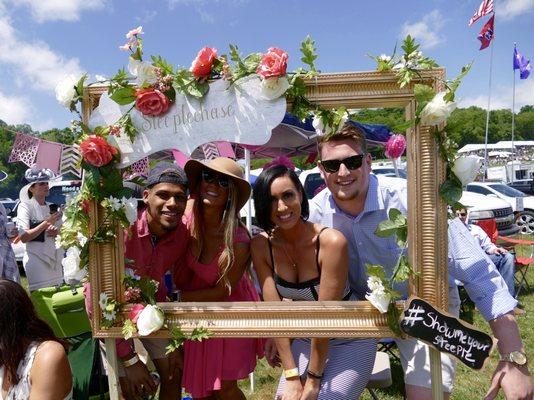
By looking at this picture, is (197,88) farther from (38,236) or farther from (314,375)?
(38,236)

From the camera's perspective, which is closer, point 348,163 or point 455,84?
point 455,84

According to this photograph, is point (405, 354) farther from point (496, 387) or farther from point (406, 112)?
point (406, 112)

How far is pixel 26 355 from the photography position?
2.40 m

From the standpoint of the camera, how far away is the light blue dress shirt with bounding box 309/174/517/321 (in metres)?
2.21

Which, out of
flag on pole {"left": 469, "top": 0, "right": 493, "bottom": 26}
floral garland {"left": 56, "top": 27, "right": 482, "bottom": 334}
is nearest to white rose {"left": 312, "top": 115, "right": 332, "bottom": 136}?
floral garland {"left": 56, "top": 27, "right": 482, "bottom": 334}

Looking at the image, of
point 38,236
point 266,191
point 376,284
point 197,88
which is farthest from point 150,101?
point 38,236

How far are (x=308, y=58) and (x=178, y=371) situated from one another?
2.18 m

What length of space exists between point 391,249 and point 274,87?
41.6 inches

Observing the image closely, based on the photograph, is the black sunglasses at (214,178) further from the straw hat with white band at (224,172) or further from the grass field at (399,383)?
the grass field at (399,383)

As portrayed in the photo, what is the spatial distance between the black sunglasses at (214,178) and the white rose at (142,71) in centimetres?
58

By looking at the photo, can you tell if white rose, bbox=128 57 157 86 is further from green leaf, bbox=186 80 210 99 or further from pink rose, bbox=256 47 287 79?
pink rose, bbox=256 47 287 79

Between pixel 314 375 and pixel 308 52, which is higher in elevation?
pixel 308 52

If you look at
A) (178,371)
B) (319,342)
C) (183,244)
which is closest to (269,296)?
(319,342)

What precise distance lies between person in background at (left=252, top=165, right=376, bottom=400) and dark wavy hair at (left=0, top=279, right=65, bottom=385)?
1245mm
